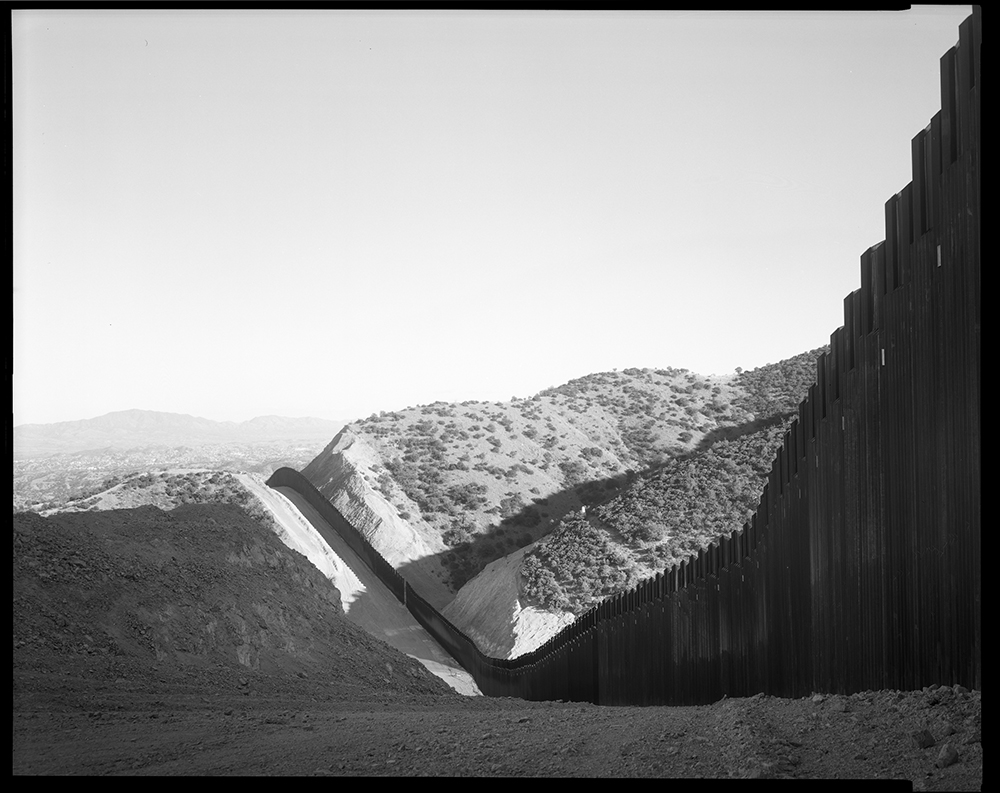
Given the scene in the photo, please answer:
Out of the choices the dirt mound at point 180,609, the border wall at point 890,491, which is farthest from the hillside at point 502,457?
the border wall at point 890,491

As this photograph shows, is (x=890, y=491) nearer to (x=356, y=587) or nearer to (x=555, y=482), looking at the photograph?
(x=356, y=587)

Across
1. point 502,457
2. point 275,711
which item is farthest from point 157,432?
point 275,711

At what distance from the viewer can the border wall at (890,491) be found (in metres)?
6.09

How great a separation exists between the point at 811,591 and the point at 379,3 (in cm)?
660

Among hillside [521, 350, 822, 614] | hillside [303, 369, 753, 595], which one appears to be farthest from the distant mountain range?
hillside [521, 350, 822, 614]

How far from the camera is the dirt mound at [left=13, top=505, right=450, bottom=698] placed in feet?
40.6

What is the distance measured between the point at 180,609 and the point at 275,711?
6636mm

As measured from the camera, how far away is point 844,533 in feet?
26.0

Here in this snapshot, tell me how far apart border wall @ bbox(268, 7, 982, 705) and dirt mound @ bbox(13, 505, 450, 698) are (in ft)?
23.1

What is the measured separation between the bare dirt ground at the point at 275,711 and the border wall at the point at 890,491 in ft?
2.05

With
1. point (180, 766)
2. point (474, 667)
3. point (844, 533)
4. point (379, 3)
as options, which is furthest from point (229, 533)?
point (379, 3)

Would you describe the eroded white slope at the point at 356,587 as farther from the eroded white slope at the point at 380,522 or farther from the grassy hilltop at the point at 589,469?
the grassy hilltop at the point at 589,469

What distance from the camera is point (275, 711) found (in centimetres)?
952
